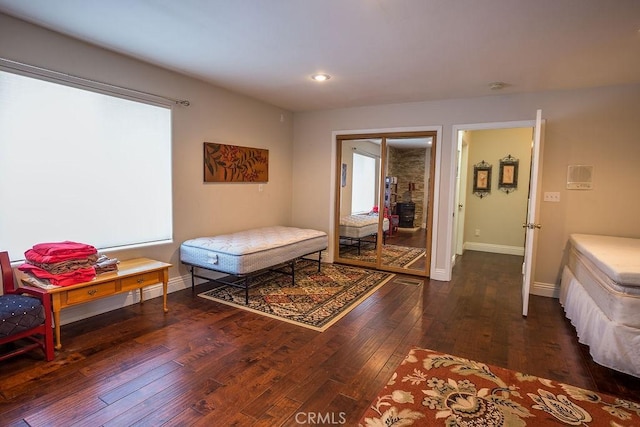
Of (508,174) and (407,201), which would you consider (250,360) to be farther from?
(508,174)

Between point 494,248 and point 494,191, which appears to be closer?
point 494,191

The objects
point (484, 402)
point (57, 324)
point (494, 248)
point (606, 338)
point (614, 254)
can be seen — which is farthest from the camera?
point (494, 248)

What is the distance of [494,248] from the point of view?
6430mm

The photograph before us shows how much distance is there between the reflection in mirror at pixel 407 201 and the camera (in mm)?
4762

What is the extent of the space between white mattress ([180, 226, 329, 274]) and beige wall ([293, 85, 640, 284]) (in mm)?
1978

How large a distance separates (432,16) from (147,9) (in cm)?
189

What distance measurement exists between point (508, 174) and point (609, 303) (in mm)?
4249

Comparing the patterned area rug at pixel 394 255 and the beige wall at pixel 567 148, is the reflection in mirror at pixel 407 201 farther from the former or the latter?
the beige wall at pixel 567 148

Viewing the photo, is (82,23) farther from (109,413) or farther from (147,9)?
(109,413)

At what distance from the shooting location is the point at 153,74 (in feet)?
11.2

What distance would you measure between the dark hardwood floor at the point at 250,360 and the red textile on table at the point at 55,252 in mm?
651

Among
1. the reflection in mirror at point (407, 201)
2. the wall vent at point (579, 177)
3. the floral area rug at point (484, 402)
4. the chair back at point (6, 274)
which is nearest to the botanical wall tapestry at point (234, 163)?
the reflection in mirror at point (407, 201)

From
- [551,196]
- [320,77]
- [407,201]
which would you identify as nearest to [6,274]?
[320,77]

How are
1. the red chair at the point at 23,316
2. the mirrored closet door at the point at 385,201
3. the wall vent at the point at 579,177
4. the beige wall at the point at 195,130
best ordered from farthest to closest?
the mirrored closet door at the point at 385,201
the wall vent at the point at 579,177
the beige wall at the point at 195,130
the red chair at the point at 23,316
